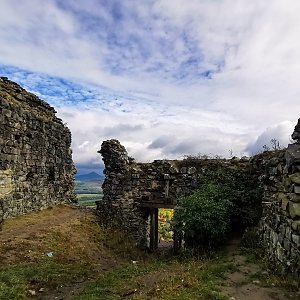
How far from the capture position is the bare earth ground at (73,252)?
707 centimetres

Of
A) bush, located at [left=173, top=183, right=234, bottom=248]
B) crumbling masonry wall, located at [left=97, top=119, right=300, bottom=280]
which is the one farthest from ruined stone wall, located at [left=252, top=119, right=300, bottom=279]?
bush, located at [left=173, top=183, right=234, bottom=248]

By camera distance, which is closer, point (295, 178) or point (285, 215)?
point (295, 178)

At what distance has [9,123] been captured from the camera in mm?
13703

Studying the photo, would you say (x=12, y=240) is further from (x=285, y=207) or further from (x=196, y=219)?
(x=285, y=207)

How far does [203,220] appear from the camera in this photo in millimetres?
11258

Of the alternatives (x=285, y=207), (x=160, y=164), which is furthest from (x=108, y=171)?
(x=285, y=207)

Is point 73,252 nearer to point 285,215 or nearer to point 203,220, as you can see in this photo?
point 203,220

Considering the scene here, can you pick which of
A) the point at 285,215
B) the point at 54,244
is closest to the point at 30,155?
the point at 54,244

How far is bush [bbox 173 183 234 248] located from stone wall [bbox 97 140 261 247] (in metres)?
2.64

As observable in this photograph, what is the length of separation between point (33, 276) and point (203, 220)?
5.81m

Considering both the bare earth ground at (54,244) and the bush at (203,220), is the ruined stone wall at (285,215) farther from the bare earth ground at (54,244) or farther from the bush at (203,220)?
the bare earth ground at (54,244)

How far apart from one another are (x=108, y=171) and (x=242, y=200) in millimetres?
7067

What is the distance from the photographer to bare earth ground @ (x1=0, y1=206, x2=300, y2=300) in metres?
7.07

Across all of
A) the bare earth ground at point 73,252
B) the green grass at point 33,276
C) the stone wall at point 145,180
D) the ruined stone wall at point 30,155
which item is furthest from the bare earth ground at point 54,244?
the stone wall at point 145,180
